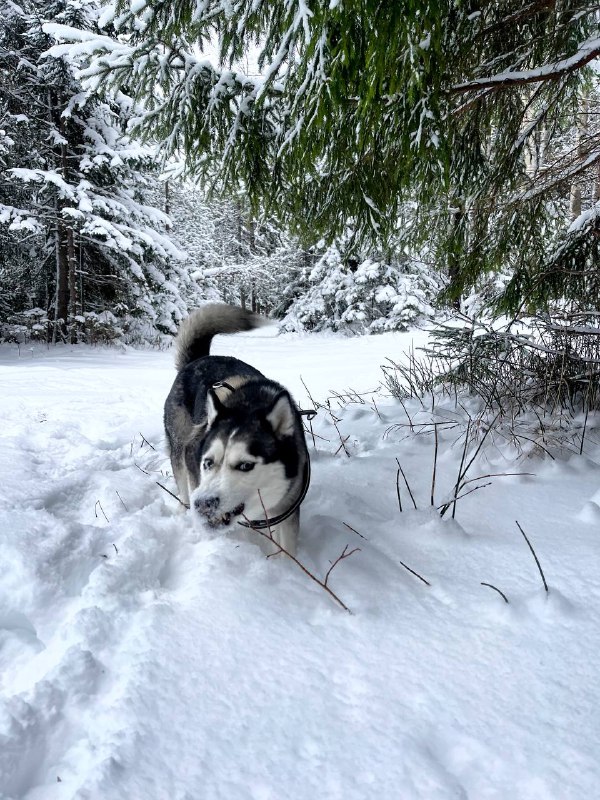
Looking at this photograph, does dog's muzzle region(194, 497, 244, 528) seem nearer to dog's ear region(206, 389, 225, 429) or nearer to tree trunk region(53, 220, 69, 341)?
dog's ear region(206, 389, 225, 429)

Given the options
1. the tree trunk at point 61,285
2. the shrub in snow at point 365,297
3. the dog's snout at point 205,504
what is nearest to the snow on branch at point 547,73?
the dog's snout at point 205,504

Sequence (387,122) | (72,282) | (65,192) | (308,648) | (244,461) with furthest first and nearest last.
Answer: (72,282)
(65,192)
(387,122)
(244,461)
(308,648)

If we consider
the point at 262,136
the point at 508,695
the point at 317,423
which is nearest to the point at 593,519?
the point at 508,695

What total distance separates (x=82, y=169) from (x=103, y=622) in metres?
14.4

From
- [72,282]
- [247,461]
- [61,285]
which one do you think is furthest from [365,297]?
[247,461]

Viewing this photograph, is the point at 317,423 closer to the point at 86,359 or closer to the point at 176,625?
the point at 176,625

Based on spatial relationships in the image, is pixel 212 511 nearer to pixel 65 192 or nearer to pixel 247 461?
pixel 247 461

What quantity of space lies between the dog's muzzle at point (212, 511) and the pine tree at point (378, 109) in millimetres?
2129

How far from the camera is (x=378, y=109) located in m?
2.59

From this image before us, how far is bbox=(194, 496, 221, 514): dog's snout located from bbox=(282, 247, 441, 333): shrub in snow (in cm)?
1548

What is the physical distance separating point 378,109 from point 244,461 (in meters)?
2.08

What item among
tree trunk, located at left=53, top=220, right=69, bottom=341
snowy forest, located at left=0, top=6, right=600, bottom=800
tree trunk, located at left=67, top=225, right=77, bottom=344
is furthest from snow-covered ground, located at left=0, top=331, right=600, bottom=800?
tree trunk, located at left=53, top=220, right=69, bottom=341

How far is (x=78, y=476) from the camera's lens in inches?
135

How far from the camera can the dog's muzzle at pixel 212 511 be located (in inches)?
87.8
